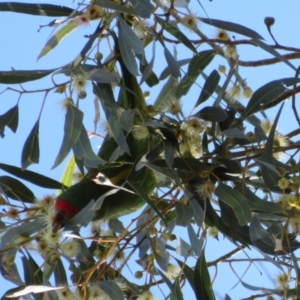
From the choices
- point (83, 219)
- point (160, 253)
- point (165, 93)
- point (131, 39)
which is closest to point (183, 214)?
point (160, 253)

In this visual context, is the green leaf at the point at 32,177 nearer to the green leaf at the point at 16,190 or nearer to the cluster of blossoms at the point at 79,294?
the green leaf at the point at 16,190

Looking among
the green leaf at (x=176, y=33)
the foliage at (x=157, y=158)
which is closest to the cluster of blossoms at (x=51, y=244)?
the foliage at (x=157, y=158)

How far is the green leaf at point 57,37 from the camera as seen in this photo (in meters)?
2.26

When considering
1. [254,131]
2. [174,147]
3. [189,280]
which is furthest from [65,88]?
[189,280]

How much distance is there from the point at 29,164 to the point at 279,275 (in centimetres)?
80

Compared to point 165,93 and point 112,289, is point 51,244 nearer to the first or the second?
point 112,289

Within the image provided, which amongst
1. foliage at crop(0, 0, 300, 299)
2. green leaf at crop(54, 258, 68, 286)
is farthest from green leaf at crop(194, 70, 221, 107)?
green leaf at crop(54, 258, 68, 286)

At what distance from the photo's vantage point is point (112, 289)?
199 centimetres

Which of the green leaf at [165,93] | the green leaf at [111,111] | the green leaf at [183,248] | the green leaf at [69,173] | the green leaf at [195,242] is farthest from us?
the green leaf at [69,173]

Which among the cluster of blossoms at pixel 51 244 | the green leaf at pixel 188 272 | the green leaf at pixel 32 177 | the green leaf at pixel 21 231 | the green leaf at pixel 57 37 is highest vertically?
the green leaf at pixel 57 37

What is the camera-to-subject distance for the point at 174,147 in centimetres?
202

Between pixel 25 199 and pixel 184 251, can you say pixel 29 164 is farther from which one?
pixel 184 251

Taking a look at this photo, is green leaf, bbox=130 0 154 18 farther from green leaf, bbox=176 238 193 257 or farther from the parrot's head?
green leaf, bbox=176 238 193 257

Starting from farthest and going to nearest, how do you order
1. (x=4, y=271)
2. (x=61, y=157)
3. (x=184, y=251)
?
(x=184, y=251) → (x=4, y=271) → (x=61, y=157)
